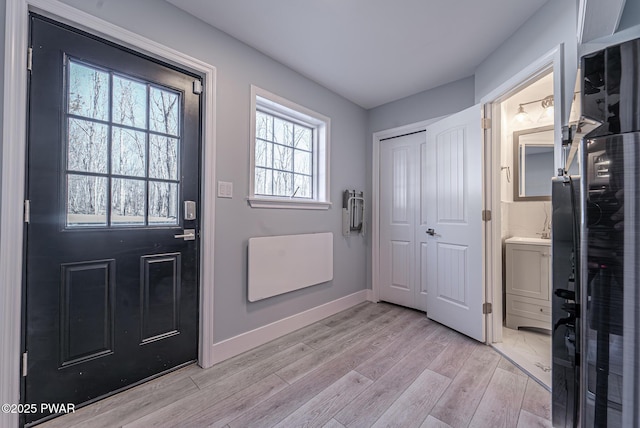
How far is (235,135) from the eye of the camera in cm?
211

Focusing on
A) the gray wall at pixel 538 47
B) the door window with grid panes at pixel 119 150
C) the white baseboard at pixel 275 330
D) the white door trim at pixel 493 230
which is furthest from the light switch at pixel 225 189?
the gray wall at pixel 538 47

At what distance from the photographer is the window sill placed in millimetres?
2264

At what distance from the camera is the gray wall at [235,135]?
1.72 metres

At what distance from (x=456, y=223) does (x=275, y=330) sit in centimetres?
199

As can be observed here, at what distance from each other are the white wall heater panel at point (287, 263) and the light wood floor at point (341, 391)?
0.50 metres

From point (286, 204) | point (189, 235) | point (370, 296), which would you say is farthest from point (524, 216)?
point (189, 235)

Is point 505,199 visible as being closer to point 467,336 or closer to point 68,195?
point 467,336

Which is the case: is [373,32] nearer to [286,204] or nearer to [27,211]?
[286,204]

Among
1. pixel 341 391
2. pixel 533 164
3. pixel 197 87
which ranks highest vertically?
pixel 197 87

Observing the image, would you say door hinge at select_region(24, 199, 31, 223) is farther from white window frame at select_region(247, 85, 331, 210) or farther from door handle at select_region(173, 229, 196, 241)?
white window frame at select_region(247, 85, 331, 210)

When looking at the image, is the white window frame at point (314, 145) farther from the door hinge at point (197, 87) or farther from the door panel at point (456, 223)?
the door panel at point (456, 223)

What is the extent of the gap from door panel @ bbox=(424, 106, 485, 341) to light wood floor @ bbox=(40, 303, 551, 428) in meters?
0.36

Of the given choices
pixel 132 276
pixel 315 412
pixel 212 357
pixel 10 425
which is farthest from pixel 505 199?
pixel 10 425

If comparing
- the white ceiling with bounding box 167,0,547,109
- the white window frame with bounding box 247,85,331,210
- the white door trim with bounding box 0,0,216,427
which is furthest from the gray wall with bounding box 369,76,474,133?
the white door trim with bounding box 0,0,216,427
